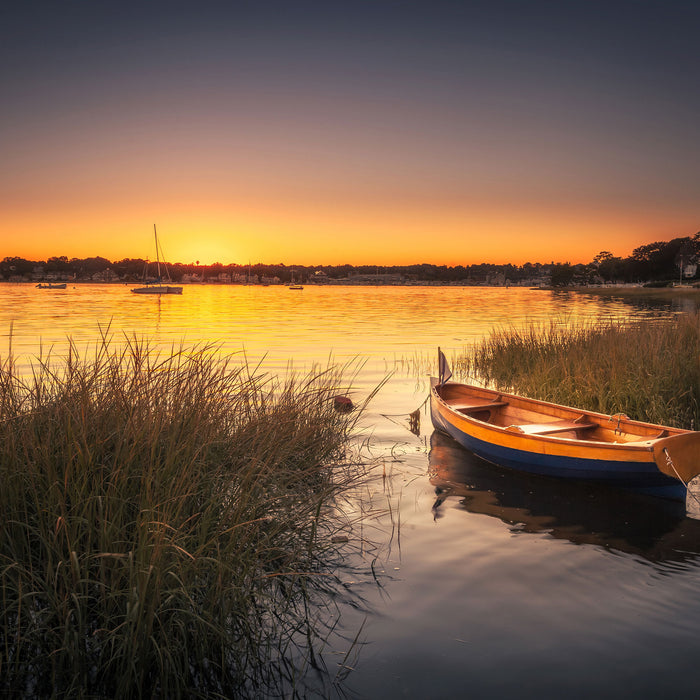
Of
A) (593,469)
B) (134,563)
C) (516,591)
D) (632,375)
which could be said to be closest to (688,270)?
(632,375)

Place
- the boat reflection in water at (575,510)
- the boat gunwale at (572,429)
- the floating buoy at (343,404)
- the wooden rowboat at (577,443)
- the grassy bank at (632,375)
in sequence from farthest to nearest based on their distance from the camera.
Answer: the grassy bank at (632,375)
the floating buoy at (343,404)
the boat gunwale at (572,429)
the wooden rowboat at (577,443)
the boat reflection in water at (575,510)

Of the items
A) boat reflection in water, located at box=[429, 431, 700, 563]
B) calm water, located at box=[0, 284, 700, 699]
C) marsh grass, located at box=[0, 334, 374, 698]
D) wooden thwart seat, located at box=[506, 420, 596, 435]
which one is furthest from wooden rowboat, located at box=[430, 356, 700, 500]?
marsh grass, located at box=[0, 334, 374, 698]

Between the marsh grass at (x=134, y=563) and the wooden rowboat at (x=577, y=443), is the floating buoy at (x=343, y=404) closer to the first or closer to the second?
the wooden rowboat at (x=577, y=443)

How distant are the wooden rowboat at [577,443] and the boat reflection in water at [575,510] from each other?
0.91 feet

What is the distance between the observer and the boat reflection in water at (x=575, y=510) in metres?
7.59

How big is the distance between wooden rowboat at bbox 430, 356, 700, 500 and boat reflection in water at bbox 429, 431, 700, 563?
28 cm

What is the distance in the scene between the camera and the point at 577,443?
9141 millimetres

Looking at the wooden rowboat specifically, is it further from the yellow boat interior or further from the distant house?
the distant house

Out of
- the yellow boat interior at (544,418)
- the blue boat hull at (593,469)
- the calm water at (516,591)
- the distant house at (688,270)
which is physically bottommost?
the calm water at (516,591)

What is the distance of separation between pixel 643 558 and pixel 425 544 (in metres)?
2.60

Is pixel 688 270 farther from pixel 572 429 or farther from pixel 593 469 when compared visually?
pixel 593 469

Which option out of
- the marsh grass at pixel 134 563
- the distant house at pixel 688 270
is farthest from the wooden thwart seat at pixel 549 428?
the distant house at pixel 688 270

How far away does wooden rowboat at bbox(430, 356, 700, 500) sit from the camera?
829 centimetres

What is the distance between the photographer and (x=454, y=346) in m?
34.0
